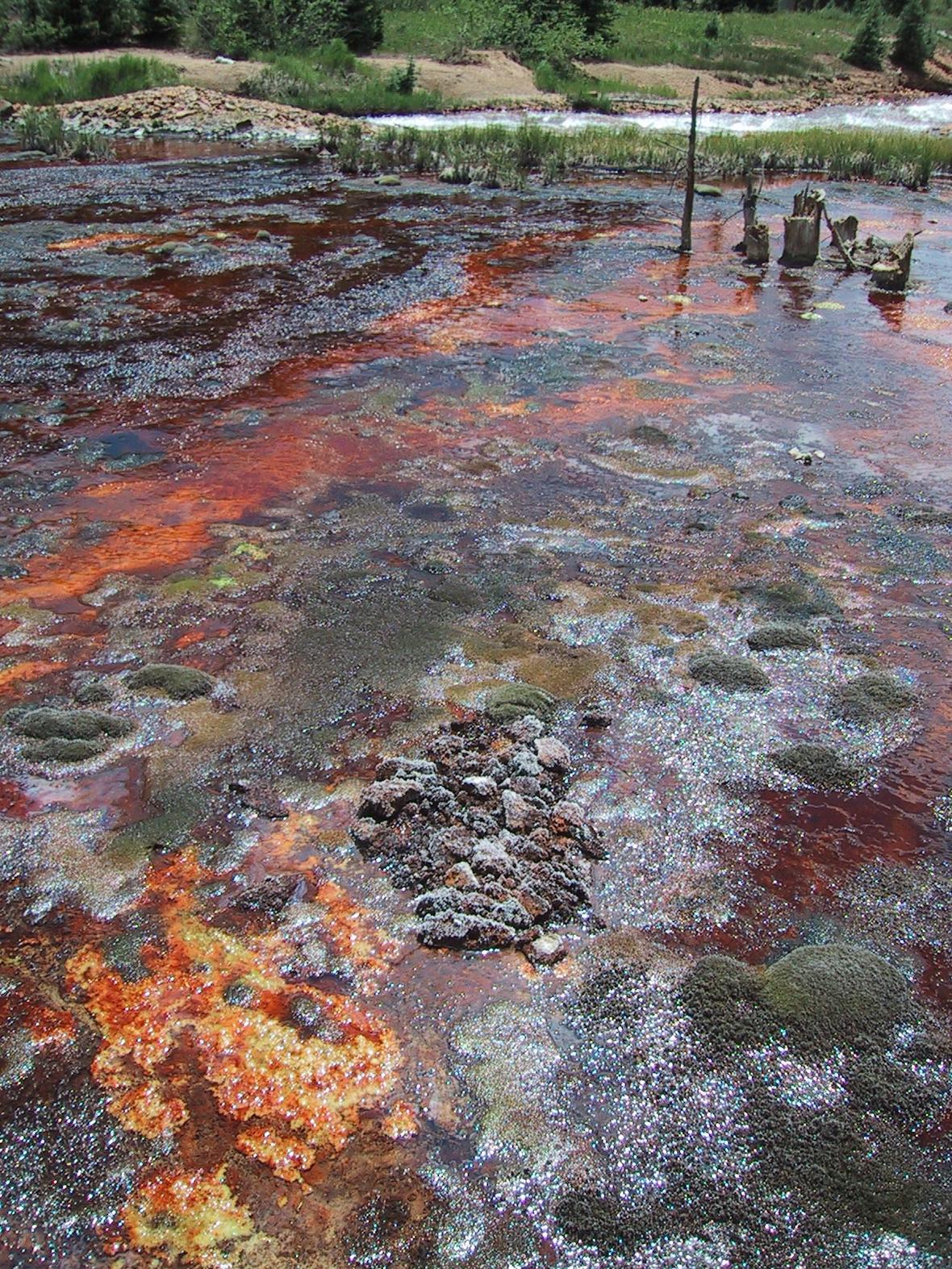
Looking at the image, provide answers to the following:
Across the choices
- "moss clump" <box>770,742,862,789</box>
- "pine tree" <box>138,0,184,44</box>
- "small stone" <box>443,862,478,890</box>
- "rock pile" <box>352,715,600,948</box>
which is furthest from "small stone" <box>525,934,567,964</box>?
"pine tree" <box>138,0,184,44</box>

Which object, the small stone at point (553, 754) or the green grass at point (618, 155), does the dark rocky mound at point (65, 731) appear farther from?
the green grass at point (618, 155)

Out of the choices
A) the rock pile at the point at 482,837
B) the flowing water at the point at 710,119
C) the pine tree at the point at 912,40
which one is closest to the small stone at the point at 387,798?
the rock pile at the point at 482,837

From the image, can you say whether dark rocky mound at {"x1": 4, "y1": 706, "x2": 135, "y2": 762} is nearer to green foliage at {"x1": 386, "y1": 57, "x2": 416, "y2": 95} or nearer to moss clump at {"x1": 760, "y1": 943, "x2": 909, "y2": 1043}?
moss clump at {"x1": 760, "y1": 943, "x2": 909, "y2": 1043}

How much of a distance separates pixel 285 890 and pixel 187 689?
154cm

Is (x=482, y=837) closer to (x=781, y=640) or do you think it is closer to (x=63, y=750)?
(x=63, y=750)

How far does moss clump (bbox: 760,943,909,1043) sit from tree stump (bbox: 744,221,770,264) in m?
12.6

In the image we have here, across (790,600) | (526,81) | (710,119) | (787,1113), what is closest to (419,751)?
(787,1113)

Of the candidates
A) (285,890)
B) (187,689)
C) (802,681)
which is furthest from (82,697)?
(802,681)

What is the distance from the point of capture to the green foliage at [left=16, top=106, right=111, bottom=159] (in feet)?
69.7

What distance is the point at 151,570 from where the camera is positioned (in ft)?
20.3

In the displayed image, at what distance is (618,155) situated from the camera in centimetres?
2191

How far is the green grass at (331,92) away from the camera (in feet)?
96.0

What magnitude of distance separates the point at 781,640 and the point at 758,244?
10.4 metres

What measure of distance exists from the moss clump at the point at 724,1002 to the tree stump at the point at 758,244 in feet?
41.9
